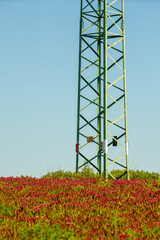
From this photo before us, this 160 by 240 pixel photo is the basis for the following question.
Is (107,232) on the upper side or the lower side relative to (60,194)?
lower

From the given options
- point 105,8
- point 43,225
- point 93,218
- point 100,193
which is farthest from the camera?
point 105,8

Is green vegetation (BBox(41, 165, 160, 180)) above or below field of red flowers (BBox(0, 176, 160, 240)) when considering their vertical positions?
above

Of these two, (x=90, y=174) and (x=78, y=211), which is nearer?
(x=78, y=211)

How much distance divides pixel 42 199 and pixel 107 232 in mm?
2994

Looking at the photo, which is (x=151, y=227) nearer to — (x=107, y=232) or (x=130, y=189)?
(x=107, y=232)

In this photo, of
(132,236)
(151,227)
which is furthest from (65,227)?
(151,227)

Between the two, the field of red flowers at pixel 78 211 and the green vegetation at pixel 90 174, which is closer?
the field of red flowers at pixel 78 211

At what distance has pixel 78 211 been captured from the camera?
8.05m

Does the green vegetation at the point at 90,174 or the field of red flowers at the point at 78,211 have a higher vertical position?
the green vegetation at the point at 90,174

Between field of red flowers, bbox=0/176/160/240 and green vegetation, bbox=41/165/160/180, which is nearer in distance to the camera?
field of red flowers, bbox=0/176/160/240

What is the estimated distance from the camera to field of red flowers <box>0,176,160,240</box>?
21.7ft

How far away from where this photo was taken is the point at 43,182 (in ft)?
39.2

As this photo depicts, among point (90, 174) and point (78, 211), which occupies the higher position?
point (90, 174)

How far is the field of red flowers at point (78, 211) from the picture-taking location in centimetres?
662
